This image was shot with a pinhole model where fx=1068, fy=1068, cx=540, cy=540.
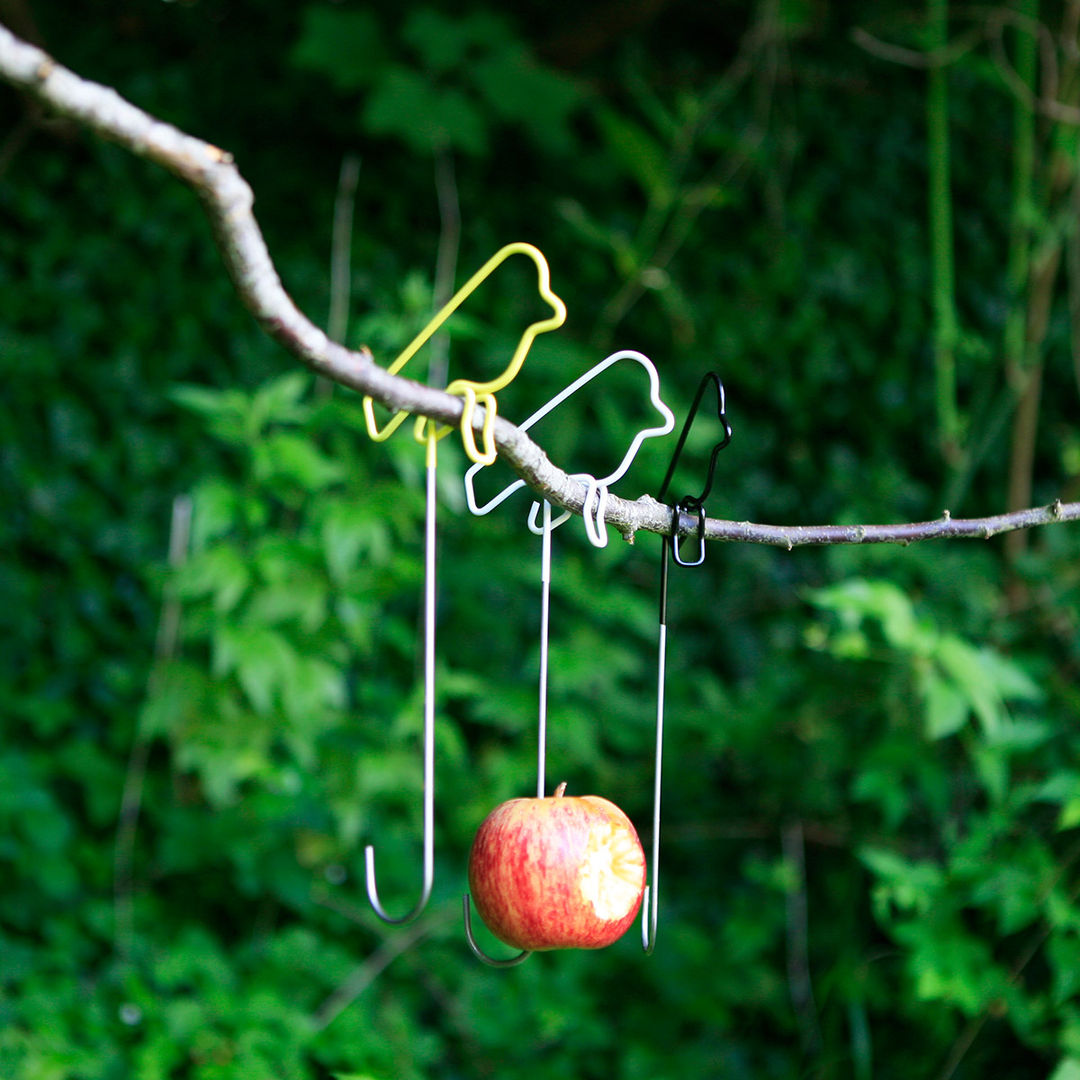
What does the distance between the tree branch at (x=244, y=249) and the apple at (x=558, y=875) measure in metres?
0.18

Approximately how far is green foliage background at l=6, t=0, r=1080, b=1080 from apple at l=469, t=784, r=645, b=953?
77cm

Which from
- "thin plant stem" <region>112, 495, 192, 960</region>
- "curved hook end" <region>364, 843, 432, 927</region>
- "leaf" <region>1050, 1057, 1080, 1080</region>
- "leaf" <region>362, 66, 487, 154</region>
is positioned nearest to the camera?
"curved hook end" <region>364, 843, 432, 927</region>

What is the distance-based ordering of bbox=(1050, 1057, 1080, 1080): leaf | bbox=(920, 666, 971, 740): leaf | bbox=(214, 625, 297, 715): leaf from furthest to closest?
bbox=(214, 625, 297, 715): leaf < bbox=(920, 666, 971, 740): leaf < bbox=(1050, 1057, 1080, 1080): leaf

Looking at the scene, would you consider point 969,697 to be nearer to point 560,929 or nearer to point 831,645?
point 831,645

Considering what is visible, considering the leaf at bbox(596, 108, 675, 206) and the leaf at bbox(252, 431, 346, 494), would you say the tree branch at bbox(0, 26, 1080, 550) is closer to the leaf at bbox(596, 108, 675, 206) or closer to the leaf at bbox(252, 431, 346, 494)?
the leaf at bbox(252, 431, 346, 494)

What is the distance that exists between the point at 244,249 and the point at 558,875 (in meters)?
0.39

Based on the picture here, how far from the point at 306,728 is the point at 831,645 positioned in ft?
2.57

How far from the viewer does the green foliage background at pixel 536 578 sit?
1520 mm

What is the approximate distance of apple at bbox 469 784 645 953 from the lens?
62 centimetres

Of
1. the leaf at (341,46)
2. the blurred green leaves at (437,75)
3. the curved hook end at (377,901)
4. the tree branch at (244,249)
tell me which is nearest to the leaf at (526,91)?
the blurred green leaves at (437,75)

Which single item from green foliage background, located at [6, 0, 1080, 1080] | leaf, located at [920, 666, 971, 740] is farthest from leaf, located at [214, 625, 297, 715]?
leaf, located at [920, 666, 971, 740]

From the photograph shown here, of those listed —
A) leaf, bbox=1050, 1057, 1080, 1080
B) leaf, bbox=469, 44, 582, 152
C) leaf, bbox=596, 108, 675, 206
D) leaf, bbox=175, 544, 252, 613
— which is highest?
leaf, bbox=469, 44, 582, 152

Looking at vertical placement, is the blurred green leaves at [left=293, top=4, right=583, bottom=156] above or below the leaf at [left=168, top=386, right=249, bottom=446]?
above

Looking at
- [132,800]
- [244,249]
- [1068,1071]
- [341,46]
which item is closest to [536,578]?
[132,800]
